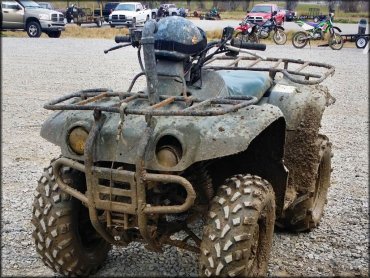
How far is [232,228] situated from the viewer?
2.94 meters

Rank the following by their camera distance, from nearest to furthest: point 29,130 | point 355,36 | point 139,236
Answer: point 139,236
point 29,130
point 355,36

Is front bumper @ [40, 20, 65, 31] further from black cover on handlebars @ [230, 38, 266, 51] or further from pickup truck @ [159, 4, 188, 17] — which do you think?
black cover on handlebars @ [230, 38, 266, 51]

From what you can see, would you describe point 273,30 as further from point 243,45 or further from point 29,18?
point 243,45

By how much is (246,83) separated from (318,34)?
62.9ft

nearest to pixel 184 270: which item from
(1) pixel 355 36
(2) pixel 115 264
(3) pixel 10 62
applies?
(2) pixel 115 264

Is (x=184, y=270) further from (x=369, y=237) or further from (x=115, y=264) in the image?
Result: (x=369, y=237)

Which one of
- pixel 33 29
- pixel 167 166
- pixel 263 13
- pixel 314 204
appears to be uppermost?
pixel 263 13

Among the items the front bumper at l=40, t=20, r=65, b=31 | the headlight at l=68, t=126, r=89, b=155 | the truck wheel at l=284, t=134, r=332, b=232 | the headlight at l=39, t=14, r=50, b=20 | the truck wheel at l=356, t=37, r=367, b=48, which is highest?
the headlight at l=39, t=14, r=50, b=20

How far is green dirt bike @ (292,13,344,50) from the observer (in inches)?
834

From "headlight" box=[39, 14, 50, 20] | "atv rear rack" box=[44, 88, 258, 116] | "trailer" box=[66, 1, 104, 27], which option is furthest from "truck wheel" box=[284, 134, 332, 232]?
"trailer" box=[66, 1, 104, 27]

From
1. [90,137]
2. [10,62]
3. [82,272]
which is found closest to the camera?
[90,137]

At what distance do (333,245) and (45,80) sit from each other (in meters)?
10.1

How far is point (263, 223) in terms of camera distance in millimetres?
3301

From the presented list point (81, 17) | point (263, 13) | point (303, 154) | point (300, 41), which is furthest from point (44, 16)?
point (303, 154)
